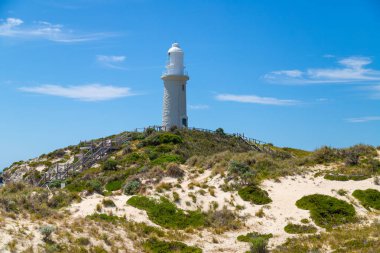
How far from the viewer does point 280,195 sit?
2694 cm

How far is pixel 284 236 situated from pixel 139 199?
9279 millimetres

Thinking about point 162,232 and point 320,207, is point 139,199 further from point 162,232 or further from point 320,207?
point 320,207

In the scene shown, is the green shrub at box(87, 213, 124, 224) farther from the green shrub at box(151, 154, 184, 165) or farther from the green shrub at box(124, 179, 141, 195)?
the green shrub at box(151, 154, 184, 165)

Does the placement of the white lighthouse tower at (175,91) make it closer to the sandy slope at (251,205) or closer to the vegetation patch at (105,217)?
the sandy slope at (251,205)

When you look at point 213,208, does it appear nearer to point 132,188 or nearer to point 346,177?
point 132,188

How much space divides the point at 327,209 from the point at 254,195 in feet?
15.6

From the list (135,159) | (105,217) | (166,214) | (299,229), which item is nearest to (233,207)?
(166,214)

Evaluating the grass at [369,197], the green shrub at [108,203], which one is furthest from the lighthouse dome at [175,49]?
the green shrub at [108,203]

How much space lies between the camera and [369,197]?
25.6 meters

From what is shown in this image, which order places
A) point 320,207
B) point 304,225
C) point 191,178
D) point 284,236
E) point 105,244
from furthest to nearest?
point 191,178
point 320,207
point 304,225
point 284,236
point 105,244

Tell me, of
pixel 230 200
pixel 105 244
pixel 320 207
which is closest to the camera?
pixel 105 244

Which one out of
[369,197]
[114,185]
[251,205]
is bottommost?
[251,205]

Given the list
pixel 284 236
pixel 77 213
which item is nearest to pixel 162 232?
pixel 77 213

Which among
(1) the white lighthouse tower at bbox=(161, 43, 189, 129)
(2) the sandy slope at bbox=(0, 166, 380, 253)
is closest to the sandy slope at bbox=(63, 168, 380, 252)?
(2) the sandy slope at bbox=(0, 166, 380, 253)
